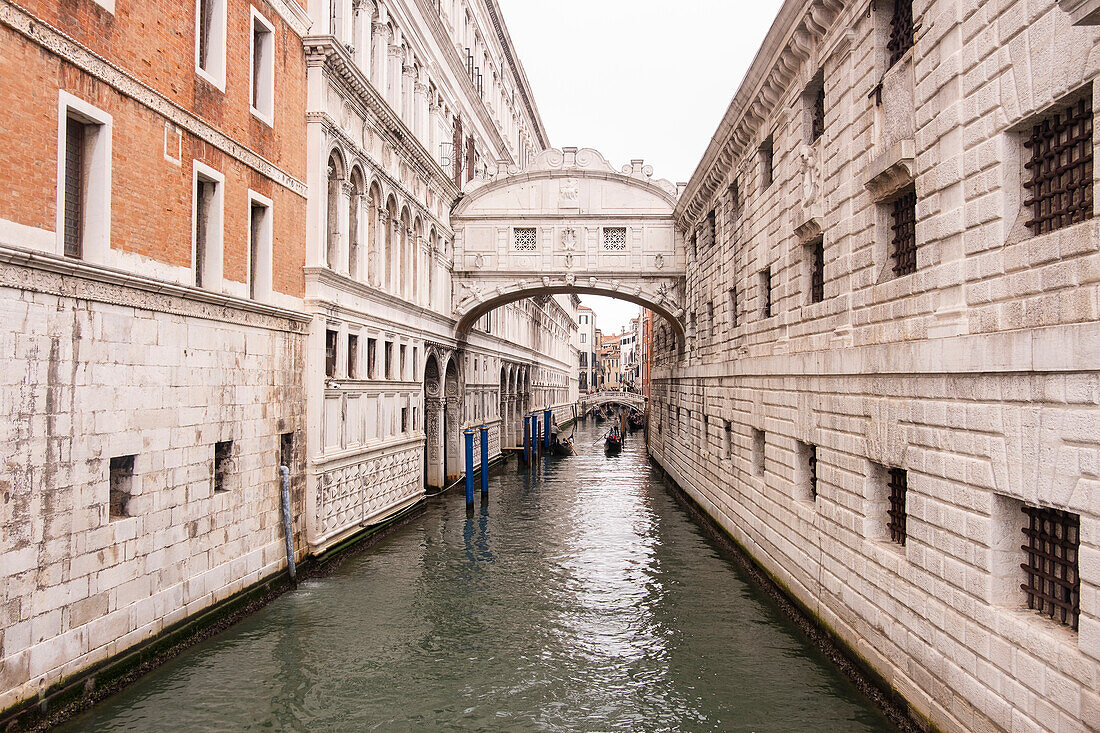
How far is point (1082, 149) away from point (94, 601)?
8.45 m

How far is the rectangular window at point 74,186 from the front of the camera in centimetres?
709

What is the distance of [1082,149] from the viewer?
16.3 feet

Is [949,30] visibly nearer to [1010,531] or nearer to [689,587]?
[1010,531]

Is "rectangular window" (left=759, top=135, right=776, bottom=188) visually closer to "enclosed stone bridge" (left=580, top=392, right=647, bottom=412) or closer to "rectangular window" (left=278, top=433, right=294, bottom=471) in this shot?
"rectangular window" (left=278, top=433, right=294, bottom=471)

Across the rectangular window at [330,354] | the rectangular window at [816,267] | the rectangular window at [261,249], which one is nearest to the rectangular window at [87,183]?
the rectangular window at [261,249]

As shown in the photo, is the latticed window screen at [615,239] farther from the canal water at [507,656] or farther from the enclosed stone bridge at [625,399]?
the enclosed stone bridge at [625,399]

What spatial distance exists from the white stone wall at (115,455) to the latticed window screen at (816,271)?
23.8 feet

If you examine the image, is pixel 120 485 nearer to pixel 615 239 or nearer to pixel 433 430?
pixel 433 430

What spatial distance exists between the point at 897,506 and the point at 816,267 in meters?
3.88

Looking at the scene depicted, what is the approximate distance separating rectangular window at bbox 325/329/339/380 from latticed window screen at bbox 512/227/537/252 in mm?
9125

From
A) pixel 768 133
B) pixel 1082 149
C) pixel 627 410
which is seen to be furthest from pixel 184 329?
pixel 627 410

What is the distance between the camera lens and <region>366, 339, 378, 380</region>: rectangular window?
47.5 feet

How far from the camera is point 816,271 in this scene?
33.8 feet

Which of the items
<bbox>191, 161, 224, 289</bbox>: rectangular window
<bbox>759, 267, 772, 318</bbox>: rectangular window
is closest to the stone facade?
<bbox>759, 267, 772, 318</bbox>: rectangular window
